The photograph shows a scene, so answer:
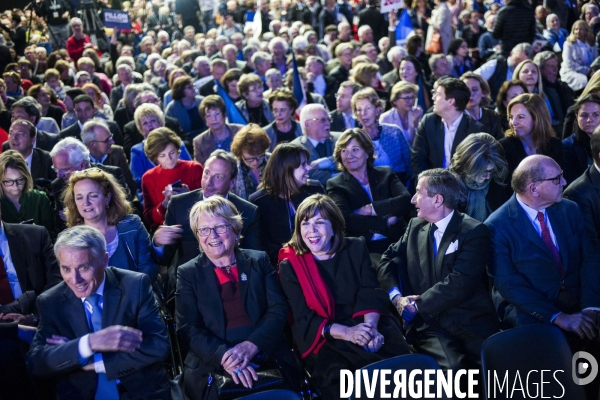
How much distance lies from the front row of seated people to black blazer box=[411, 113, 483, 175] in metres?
1.76

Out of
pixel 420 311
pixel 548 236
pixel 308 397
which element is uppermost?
pixel 548 236

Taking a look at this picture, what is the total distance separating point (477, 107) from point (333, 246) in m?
3.08

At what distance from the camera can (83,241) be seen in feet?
11.2

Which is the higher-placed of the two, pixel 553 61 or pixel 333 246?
pixel 553 61

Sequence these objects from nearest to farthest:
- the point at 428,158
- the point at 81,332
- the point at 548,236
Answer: the point at 81,332 < the point at 548,236 < the point at 428,158

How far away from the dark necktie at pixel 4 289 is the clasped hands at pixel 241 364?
1.50 meters

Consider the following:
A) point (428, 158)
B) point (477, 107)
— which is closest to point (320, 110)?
point (428, 158)

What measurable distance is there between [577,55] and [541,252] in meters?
6.47

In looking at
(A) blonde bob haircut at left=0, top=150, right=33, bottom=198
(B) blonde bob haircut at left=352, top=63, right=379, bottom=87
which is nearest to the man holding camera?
(B) blonde bob haircut at left=352, top=63, right=379, bottom=87

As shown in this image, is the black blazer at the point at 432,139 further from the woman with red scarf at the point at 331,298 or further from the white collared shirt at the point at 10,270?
the white collared shirt at the point at 10,270

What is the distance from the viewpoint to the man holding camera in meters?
13.8

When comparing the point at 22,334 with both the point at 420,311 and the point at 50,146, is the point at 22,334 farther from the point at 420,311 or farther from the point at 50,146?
the point at 50,146

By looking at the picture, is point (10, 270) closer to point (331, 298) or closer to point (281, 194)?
point (281, 194)

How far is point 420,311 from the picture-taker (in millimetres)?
3951
